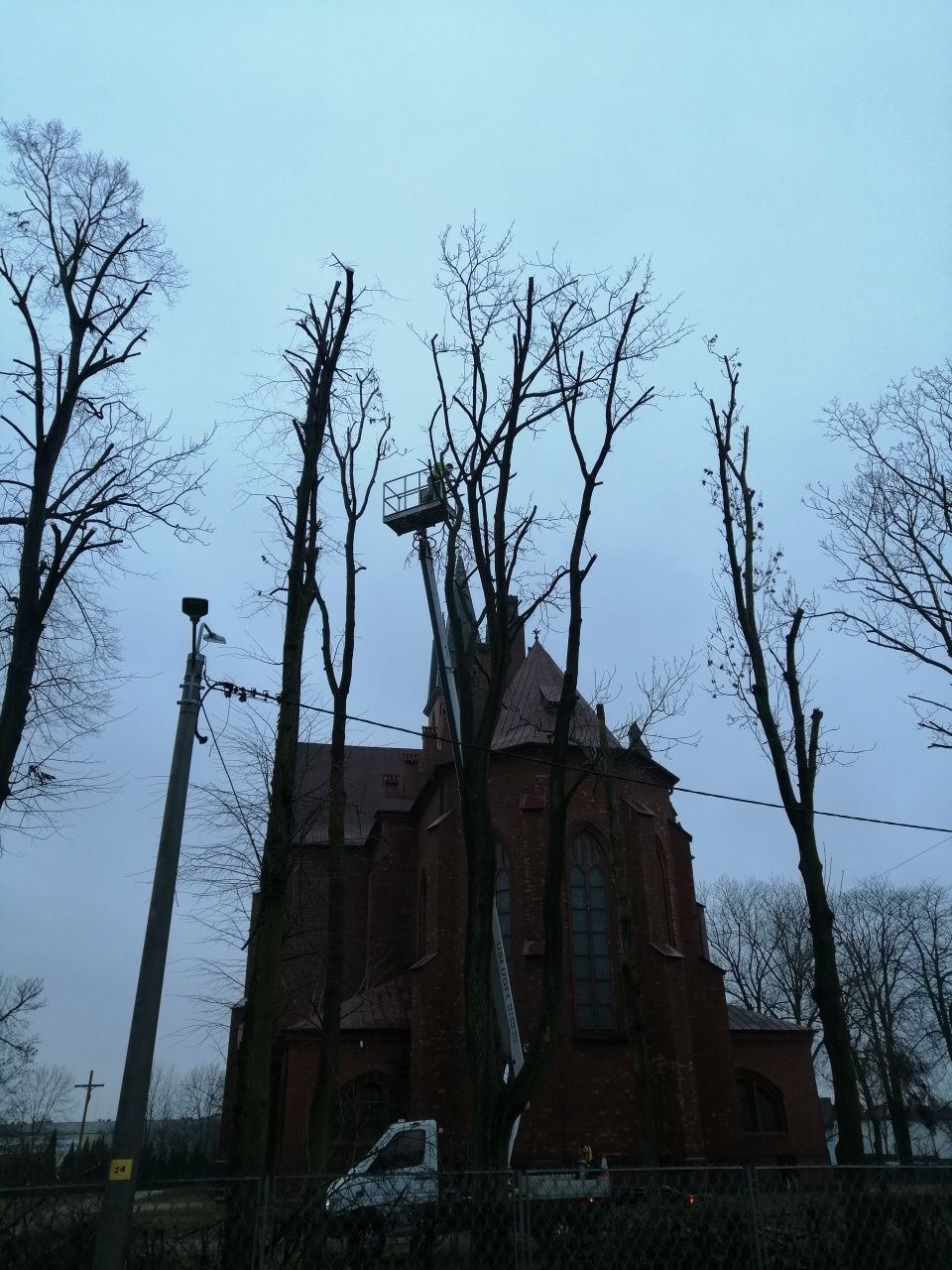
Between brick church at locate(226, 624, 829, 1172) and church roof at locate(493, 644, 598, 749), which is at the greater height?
church roof at locate(493, 644, 598, 749)

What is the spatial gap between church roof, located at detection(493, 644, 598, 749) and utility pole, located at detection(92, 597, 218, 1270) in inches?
528

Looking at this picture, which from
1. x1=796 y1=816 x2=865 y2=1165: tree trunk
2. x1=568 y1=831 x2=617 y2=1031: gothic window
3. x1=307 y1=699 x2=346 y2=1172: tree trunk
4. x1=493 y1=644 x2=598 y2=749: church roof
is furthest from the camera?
x1=493 y1=644 x2=598 y2=749: church roof

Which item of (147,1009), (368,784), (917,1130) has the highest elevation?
(368,784)

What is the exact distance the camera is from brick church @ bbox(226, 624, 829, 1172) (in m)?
19.1

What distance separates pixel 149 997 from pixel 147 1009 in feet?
0.26

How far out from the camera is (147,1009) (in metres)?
6.23

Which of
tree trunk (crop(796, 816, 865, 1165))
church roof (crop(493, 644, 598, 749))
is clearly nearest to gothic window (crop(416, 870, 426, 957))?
church roof (crop(493, 644, 598, 749))

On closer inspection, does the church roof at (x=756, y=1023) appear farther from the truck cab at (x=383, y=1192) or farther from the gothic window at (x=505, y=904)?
the truck cab at (x=383, y=1192)

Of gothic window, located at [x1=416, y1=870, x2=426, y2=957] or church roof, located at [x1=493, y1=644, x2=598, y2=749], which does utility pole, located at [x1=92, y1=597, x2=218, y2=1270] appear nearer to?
church roof, located at [x1=493, y1=644, x2=598, y2=749]

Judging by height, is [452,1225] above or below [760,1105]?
below

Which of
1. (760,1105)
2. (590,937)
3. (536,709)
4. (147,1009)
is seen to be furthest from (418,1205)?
(760,1105)

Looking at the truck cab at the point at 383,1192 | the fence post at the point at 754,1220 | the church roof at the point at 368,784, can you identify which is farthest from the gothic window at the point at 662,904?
the truck cab at the point at 383,1192

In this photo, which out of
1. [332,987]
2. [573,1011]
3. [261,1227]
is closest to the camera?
[261,1227]

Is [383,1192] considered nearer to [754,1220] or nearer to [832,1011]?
[754,1220]
